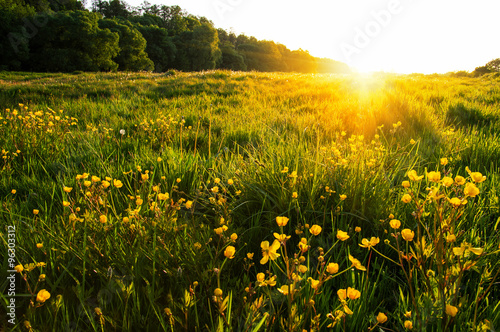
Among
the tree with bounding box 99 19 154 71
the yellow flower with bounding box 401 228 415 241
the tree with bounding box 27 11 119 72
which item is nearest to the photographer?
the yellow flower with bounding box 401 228 415 241

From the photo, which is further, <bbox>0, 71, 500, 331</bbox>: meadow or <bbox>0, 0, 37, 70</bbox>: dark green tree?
<bbox>0, 0, 37, 70</bbox>: dark green tree

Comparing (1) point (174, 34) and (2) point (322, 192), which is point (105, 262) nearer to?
(2) point (322, 192)

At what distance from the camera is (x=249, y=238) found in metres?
1.59

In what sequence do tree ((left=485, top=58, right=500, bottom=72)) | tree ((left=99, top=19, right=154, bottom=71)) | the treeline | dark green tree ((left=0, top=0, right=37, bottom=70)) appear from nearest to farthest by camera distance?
tree ((left=485, top=58, right=500, bottom=72)) → dark green tree ((left=0, top=0, right=37, bottom=70)) → the treeline → tree ((left=99, top=19, right=154, bottom=71))

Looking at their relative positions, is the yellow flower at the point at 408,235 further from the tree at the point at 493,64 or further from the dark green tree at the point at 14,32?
the dark green tree at the point at 14,32

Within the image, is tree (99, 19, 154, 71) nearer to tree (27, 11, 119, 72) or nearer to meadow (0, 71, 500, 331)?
tree (27, 11, 119, 72)

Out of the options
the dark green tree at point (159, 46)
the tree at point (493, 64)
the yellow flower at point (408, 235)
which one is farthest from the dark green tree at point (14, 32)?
the tree at point (493, 64)

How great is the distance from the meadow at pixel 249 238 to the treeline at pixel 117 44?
796 inches

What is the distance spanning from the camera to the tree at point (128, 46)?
159 feet

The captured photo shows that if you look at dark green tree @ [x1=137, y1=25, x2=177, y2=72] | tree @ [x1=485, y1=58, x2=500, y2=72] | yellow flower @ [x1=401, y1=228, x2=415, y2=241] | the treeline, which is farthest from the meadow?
dark green tree @ [x1=137, y1=25, x2=177, y2=72]

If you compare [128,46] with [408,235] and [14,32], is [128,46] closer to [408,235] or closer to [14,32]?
[14,32]

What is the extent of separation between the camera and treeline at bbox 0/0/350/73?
3481 cm

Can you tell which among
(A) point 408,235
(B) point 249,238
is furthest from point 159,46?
(A) point 408,235

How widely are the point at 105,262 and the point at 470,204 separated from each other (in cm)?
220
